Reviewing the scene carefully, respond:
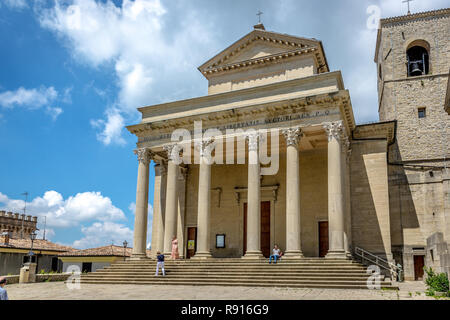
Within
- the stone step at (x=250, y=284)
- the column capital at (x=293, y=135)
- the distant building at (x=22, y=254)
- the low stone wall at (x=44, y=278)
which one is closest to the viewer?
the stone step at (x=250, y=284)

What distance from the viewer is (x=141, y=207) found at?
84.3 feet

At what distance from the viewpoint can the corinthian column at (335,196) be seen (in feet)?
66.3

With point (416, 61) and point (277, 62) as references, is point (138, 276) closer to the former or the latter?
point (277, 62)

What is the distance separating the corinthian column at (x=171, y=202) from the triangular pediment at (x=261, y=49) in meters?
7.29

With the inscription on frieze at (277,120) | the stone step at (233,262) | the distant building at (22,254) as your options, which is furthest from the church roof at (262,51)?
the distant building at (22,254)

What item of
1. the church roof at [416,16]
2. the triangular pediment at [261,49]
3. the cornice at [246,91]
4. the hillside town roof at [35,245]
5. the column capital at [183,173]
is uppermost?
the church roof at [416,16]

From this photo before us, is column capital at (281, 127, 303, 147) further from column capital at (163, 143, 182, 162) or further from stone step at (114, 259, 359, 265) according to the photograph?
column capital at (163, 143, 182, 162)

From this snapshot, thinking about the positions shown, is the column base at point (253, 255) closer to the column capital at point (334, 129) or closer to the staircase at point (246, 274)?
the staircase at point (246, 274)

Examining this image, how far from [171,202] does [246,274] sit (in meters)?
7.17

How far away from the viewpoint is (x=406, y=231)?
88.4ft

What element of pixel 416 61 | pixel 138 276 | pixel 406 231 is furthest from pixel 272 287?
pixel 416 61

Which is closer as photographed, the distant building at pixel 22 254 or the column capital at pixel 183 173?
the column capital at pixel 183 173

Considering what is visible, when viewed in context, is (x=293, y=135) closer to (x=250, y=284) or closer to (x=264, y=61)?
(x=264, y=61)
